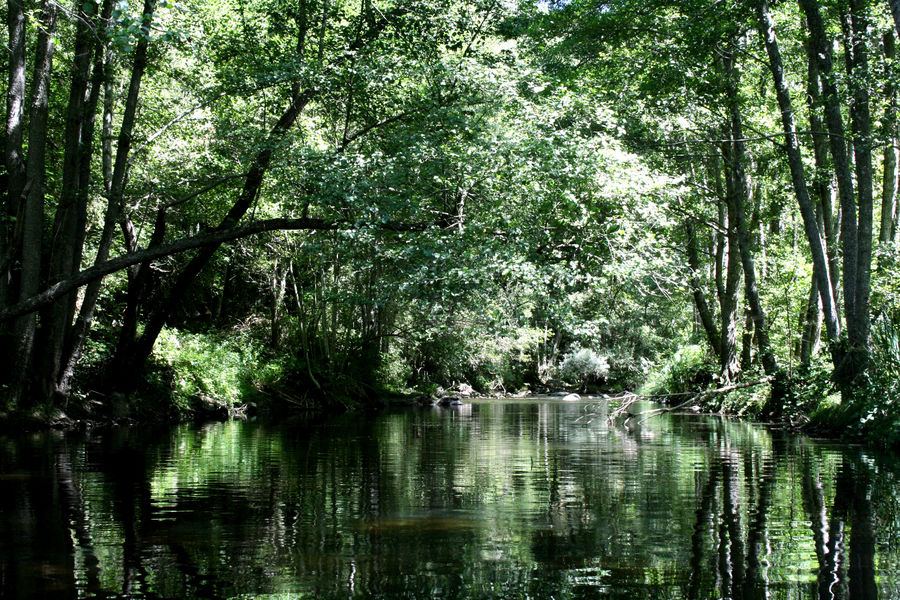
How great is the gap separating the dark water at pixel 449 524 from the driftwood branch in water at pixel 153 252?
3.07 metres

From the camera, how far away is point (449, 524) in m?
6.50

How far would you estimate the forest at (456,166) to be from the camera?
529 inches

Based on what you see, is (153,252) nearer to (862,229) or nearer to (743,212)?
(862,229)

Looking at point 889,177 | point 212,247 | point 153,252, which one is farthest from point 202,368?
point 889,177

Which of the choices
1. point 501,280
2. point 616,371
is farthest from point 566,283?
point 616,371

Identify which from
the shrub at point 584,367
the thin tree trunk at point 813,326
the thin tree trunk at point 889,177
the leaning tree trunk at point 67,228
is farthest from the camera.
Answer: the shrub at point 584,367

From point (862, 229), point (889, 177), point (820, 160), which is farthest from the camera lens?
point (889, 177)

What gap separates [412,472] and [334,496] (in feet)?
7.24

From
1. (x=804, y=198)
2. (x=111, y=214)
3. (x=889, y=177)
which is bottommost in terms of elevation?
(x=804, y=198)

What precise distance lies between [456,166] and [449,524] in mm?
8457

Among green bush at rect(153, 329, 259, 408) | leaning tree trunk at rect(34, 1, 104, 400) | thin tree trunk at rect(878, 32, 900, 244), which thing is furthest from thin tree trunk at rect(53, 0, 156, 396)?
thin tree trunk at rect(878, 32, 900, 244)

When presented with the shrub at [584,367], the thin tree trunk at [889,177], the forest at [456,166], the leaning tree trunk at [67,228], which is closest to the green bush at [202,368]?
the forest at [456,166]

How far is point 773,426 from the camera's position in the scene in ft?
58.6

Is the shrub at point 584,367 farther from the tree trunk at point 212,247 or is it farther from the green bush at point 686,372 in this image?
the tree trunk at point 212,247
